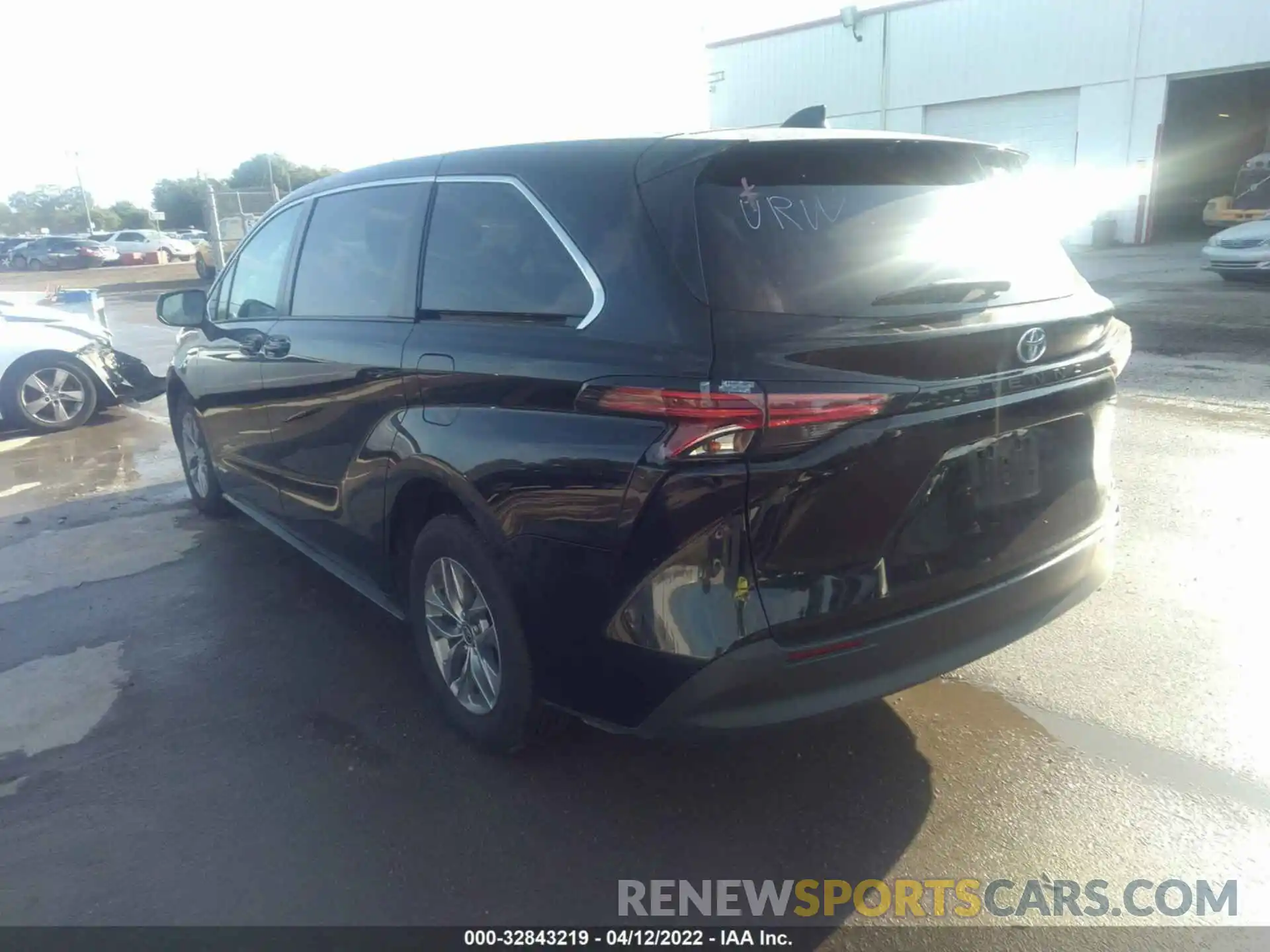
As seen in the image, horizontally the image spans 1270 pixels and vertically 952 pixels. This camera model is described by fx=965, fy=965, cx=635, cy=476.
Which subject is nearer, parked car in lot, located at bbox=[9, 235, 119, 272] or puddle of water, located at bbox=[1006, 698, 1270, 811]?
puddle of water, located at bbox=[1006, 698, 1270, 811]

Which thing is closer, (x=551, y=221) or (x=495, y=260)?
(x=551, y=221)

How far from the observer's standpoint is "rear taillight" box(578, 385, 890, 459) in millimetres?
2293

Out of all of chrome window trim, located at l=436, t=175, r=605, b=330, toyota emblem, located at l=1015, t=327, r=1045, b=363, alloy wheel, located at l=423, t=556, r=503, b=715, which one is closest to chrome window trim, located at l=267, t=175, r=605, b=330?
chrome window trim, located at l=436, t=175, r=605, b=330

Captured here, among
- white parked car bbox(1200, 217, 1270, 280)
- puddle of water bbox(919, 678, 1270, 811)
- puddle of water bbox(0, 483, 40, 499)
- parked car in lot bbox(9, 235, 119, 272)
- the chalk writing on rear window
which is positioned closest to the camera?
the chalk writing on rear window

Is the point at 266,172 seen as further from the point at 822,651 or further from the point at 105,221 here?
the point at 822,651

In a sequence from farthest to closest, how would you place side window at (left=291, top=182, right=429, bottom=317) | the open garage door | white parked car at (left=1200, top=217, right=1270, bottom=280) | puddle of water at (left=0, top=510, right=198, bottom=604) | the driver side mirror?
the open garage door → white parked car at (left=1200, top=217, right=1270, bottom=280) → the driver side mirror → puddle of water at (left=0, top=510, right=198, bottom=604) → side window at (left=291, top=182, right=429, bottom=317)

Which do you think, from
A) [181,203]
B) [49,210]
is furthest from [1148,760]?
[49,210]

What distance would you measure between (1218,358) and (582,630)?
924 centimetres

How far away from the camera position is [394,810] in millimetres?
2990

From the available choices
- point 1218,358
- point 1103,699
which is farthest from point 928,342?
point 1218,358

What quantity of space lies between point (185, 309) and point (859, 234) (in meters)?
4.09

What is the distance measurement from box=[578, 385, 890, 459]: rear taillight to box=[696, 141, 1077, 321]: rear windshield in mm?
260

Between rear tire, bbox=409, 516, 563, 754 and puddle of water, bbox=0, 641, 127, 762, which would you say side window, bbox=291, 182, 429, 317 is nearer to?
rear tire, bbox=409, 516, 563, 754

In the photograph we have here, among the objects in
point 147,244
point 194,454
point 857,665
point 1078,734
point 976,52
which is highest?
point 976,52
